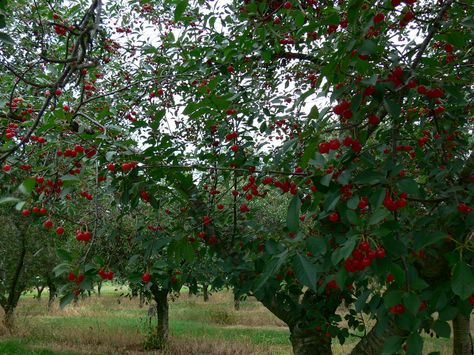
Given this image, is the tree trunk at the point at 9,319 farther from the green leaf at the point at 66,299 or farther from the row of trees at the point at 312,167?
the green leaf at the point at 66,299

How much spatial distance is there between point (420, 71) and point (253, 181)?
4.48 feet

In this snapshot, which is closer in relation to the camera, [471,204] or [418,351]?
[418,351]

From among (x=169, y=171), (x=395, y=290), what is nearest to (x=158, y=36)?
(x=169, y=171)

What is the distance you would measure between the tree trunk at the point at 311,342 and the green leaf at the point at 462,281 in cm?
235

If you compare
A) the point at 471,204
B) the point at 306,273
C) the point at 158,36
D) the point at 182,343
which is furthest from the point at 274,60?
the point at 182,343

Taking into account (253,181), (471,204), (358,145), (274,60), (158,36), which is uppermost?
(158,36)

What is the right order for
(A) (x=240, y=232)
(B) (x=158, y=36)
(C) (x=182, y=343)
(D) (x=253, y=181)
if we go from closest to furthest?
(D) (x=253, y=181) < (A) (x=240, y=232) < (B) (x=158, y=36) < (C) (x=182, y=343)

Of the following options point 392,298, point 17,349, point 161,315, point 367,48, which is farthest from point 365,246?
point 161,315

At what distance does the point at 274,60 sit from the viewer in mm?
3883

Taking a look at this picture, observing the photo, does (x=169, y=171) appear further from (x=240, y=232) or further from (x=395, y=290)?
(x=240, y=232)

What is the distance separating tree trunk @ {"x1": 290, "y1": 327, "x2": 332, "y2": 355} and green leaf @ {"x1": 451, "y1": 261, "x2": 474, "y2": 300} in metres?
2.35

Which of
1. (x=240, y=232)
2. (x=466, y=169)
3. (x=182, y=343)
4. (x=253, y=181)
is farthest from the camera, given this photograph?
(x=182, y=343)

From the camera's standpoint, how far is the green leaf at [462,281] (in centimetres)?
141

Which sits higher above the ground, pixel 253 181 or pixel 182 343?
pixel 253 181
